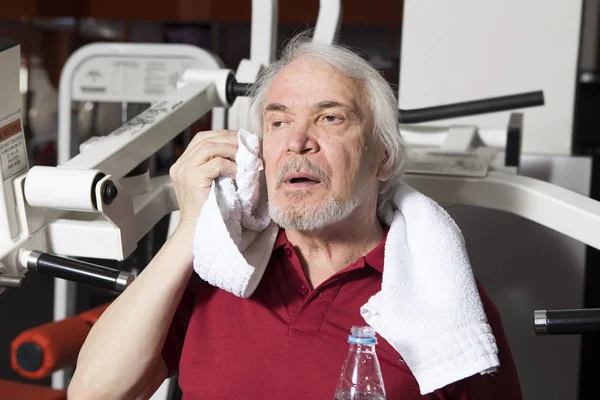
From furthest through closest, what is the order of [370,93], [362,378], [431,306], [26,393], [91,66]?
[91,66]
[26,393]
[370,93]
[431,306]
[362,378]

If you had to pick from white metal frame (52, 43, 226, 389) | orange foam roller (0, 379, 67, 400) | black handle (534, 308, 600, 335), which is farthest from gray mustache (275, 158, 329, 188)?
white metal frame (52, 43, 226, 389)

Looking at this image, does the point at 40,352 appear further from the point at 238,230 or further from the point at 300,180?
the point at 300,180

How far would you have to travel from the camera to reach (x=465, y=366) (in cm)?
127

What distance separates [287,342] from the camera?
4.71 feet

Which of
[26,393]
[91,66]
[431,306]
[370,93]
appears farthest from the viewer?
[91,66]

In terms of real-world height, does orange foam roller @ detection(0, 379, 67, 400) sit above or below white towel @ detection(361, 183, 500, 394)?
below

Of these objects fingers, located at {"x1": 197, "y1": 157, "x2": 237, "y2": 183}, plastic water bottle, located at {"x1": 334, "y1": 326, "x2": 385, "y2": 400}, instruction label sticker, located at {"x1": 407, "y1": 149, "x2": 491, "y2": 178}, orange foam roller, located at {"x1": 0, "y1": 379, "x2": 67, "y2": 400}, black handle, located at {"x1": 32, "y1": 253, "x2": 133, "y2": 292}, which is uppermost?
fingers, located at {"x1": 197, "y1": 157, "x2": 237, "y2": 183}

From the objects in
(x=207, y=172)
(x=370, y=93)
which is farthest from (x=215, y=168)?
(x=370, y=93)

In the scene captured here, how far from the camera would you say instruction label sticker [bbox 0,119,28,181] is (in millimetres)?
1344

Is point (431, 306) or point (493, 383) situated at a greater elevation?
point (431, 306)

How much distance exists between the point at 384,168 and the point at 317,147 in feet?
0.60

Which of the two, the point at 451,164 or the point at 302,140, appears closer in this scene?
the point at 302,140

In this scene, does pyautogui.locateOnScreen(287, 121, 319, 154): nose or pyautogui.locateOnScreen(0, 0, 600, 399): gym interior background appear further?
pyautogui.locateOnScreen(0, 0, 600, 399): gym interior background

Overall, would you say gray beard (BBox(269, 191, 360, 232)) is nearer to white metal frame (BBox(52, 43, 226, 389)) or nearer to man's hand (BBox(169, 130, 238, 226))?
man's hand (BBox(169, 130, 238, 226))
